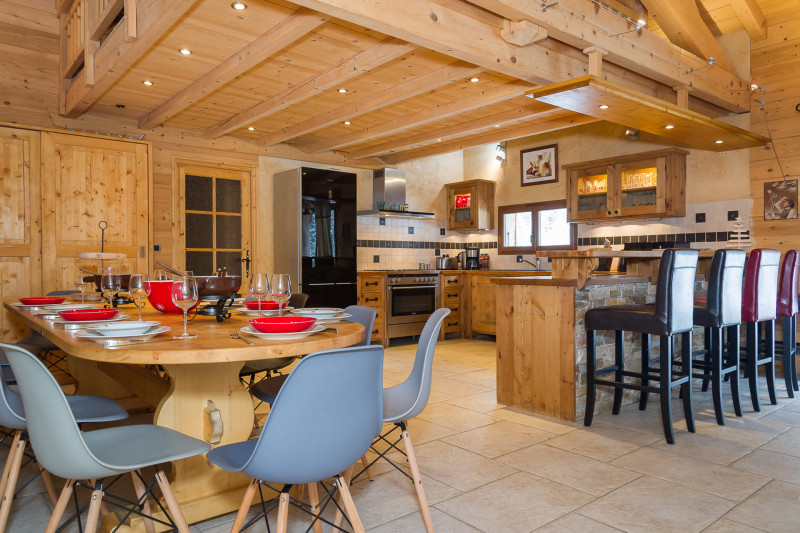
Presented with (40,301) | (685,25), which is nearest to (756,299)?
(685,25)

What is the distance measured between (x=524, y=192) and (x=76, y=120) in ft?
16.7

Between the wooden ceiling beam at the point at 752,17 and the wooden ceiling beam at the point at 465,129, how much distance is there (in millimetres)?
1749

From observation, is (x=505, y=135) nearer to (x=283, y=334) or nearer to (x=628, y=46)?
(x=628, y=46)

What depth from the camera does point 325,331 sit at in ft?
6.24

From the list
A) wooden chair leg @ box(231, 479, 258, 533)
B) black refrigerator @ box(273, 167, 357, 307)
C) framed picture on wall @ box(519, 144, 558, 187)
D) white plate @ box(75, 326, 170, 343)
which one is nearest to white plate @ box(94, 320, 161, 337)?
white plate @ box(75, 326, 170, 343)

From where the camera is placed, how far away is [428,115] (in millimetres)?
4965

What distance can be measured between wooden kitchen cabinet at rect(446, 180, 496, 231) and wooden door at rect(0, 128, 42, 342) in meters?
4.90

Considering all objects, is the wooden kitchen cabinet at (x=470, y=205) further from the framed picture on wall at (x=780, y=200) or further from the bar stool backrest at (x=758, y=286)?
the bar stool backrest at (x=758, y=286)

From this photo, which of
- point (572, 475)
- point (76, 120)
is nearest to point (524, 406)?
point (572, 475)

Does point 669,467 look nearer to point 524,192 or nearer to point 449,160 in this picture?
point 524,192

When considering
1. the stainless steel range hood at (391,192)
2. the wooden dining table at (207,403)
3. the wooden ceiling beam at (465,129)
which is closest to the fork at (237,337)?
the wooden dining table at (207,403)

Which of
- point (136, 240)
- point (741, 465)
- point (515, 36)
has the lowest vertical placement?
point (741, 465)

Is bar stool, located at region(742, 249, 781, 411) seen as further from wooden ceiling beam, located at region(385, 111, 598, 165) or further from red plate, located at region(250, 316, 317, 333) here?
red plate, located at region(250, 316, 317, 333)

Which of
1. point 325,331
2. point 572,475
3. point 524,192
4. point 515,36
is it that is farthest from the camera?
point 524,192
